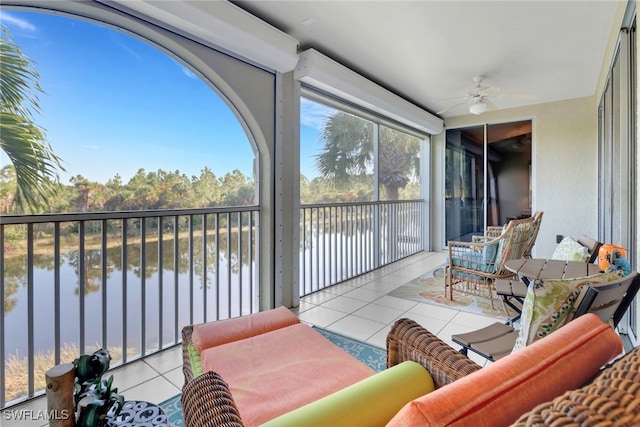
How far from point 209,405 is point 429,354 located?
2.21ft

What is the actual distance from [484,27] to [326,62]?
4.97 feet

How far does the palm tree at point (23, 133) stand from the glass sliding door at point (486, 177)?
6.23 meters

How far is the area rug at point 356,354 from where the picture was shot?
171cm

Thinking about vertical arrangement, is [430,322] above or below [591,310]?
below

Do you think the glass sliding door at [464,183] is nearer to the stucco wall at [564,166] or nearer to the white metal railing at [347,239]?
the stucco wall at [564,166]

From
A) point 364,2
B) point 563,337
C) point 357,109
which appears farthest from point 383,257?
point 563,337

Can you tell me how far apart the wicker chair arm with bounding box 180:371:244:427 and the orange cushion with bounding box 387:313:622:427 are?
481mm

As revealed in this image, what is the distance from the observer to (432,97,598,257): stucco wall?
4867 mm

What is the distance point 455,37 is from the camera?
303 centimetres

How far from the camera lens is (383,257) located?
5.06m

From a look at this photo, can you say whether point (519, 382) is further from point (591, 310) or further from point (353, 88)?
point (353, 88)

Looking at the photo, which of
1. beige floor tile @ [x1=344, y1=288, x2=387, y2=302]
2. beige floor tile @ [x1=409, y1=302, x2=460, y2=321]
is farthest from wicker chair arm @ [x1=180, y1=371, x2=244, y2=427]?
beige floor tile @ [x1=344, y1=288, x2=387, y2=302]

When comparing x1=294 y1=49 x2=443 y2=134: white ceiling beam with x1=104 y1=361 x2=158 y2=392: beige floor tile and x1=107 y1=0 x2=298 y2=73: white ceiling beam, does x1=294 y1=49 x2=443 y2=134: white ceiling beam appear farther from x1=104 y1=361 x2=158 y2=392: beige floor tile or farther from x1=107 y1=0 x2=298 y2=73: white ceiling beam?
x1=104 y1=361 x2=158 y2=392: beige floor tile

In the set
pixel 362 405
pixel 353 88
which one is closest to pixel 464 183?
pixel 353 88
